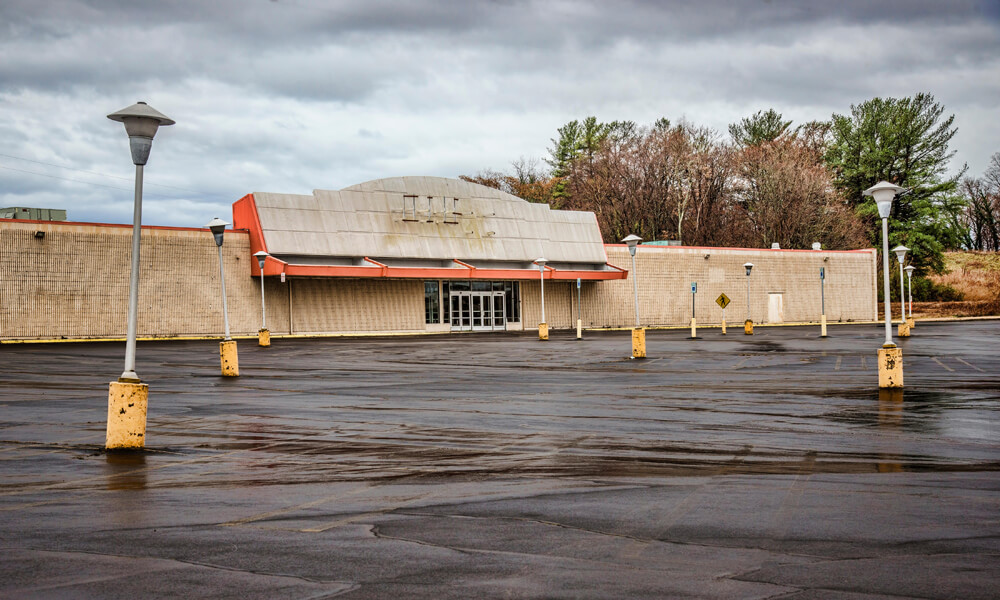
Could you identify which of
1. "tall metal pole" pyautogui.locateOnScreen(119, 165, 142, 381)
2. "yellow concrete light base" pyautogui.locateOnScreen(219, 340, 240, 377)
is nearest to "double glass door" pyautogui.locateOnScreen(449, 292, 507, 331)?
"yellow concrete light base" pyautogui.locateOnScreen(219, 340, 240, 377)

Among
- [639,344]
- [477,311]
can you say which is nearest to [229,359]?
[639,344]

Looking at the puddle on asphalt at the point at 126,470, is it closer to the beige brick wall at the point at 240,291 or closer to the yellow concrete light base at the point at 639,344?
the yellow concrete light base at the point at 639,344

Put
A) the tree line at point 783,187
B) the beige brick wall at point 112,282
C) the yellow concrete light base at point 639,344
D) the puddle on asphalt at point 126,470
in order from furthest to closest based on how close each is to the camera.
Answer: the tree line at point 783,187 → the beige brick wall at point 112,282 → the yellow concrete light base at point 639,344 → the puddle on asphalt at point 126,470

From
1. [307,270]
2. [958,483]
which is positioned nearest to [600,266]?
[307,270]

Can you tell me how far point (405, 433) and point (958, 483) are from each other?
610 cm

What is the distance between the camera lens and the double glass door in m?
50.7

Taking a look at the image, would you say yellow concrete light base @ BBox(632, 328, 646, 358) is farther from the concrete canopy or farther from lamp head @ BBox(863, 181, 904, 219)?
the concrete canopy

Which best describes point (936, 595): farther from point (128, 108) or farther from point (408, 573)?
point (128, 108)

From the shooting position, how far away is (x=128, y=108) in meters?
10.2

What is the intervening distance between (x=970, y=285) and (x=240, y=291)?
244 feet

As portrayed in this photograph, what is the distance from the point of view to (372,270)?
45062mm

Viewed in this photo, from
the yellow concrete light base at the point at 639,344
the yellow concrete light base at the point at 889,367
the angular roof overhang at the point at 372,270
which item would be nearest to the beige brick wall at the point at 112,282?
the angular roof overhang at the point at 372,270

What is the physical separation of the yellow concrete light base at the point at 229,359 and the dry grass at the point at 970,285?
65475mm

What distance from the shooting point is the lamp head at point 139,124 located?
10.1m
